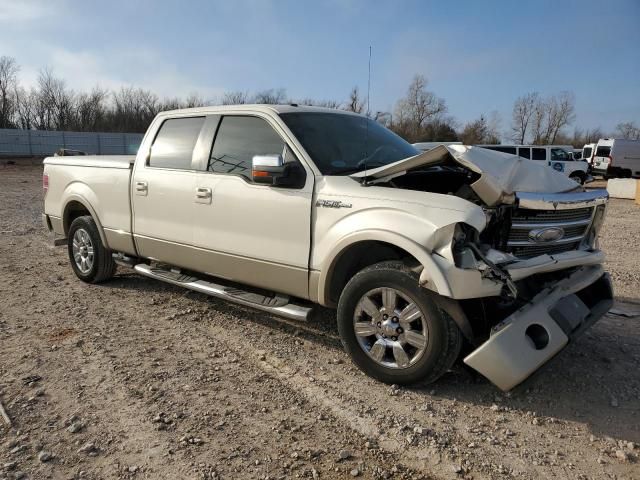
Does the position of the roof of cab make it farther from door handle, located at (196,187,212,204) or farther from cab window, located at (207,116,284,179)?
door handle, located at (196,187,212,204)

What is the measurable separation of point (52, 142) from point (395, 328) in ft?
155

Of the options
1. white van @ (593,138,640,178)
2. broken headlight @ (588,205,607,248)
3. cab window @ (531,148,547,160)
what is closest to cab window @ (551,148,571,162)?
cab window @ (531,148,547,160)

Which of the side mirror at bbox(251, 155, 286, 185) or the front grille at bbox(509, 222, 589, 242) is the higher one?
the side mirror at bbox(251, 155, 286, 185)

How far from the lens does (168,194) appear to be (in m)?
5.04

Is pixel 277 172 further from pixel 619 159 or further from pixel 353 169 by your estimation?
pixel 619 159

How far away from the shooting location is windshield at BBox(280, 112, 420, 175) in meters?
4.20

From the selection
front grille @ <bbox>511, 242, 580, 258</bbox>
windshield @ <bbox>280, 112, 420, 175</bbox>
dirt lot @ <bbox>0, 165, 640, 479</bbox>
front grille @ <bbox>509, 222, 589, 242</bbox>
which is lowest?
dirt lot @ <bbox>0, 165, 640, 479</bbox>

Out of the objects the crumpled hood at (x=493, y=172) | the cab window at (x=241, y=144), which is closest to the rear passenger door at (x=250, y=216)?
the cab window at (x=241, y=144)

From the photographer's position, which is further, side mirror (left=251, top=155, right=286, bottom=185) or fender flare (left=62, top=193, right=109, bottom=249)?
fender flare (left=62, top=193, right=109, bottom=249)

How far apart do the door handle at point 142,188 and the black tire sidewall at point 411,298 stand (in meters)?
2.62

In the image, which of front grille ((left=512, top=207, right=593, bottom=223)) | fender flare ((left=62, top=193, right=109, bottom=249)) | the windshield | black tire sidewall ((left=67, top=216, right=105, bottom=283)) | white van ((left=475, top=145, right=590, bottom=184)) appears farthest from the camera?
white van ((left=475, top=145, right=590, bottom=184))

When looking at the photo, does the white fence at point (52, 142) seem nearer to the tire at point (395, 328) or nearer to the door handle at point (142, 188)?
the door handle at point (142, 188)

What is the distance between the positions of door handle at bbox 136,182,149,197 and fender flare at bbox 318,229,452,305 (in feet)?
7.80

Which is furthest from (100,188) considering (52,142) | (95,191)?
(52,142)
